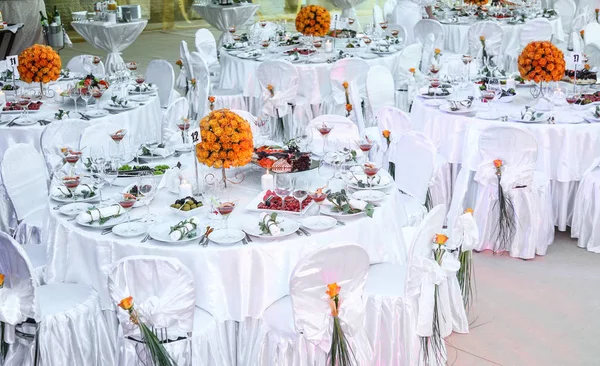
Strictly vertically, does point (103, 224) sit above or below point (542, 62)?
below

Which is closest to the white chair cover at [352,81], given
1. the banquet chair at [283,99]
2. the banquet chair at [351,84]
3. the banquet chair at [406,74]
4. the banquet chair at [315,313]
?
the banquet chair at [351,84]

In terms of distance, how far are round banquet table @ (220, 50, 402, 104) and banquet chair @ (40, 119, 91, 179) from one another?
8.38 feet

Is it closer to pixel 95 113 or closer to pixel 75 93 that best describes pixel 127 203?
pixel 95 113

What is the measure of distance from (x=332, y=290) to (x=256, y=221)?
0.71 m

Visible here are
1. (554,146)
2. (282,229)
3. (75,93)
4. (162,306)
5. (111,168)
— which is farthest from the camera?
(75,93)

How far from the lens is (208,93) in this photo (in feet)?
25.1

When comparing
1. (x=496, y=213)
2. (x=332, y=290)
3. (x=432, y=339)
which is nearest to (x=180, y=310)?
(x=332, y=290)

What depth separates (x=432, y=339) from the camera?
3.60 meters

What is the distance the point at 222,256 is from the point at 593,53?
5.64 m

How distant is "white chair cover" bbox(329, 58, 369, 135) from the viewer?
684cm

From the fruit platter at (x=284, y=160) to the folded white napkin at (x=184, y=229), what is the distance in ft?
2.09

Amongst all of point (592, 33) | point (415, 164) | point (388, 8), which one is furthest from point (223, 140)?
point (388, 8)

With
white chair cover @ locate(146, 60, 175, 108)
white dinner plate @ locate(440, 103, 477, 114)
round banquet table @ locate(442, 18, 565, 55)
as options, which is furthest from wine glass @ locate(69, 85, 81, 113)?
round banquet table @ locate(442, 18, 565, 55)

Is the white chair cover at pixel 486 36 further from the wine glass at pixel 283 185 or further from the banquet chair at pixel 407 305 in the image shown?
the banquet chair at pixel 407 305
